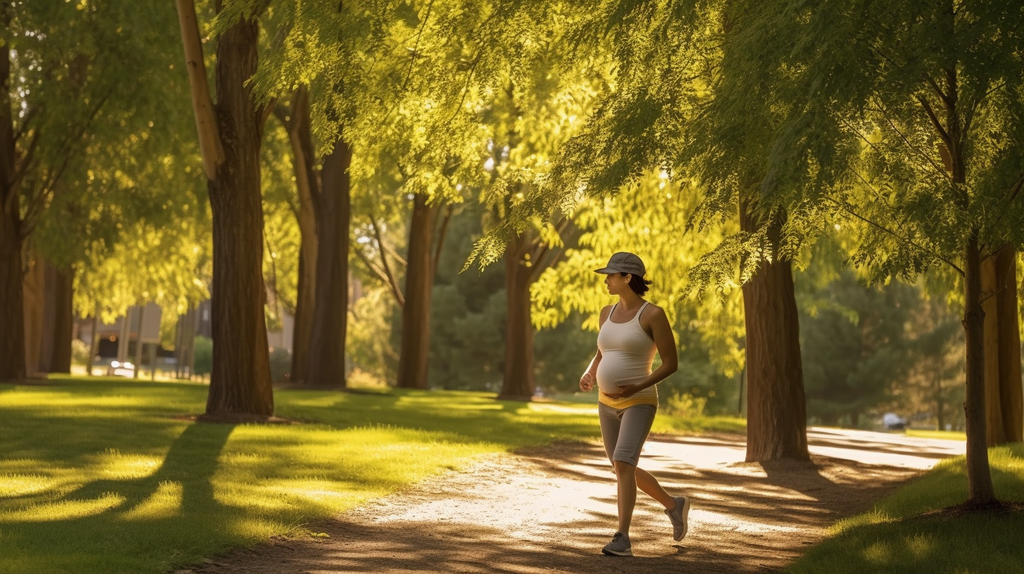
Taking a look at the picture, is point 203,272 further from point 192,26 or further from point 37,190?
point 192,26

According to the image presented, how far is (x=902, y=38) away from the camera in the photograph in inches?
339

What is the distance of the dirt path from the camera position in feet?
28.0

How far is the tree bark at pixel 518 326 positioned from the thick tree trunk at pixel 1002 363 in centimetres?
1682

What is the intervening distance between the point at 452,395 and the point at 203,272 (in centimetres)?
2742

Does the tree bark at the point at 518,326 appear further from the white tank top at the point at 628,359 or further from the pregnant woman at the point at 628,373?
the white tank top at the point at 628,359

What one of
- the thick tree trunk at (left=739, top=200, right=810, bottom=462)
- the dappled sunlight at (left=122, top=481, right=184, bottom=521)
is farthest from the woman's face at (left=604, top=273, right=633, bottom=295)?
the thick tree trunk at (left=739, top=200, right=810, bottom=462)

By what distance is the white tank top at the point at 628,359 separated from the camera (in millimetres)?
8680

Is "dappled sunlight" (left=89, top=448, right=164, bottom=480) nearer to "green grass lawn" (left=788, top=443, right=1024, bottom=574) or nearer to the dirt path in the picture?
the dirt path

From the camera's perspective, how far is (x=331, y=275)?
29.6 meters

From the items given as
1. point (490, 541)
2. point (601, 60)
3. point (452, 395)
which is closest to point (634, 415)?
point (490, 541)

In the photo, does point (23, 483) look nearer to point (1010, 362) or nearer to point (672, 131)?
point (672, 131)

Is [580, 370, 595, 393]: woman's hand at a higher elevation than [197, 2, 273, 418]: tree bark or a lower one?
lower

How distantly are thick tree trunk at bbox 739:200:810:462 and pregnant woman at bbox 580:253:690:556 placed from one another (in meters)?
7.46

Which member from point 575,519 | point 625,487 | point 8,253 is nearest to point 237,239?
point 575,519
